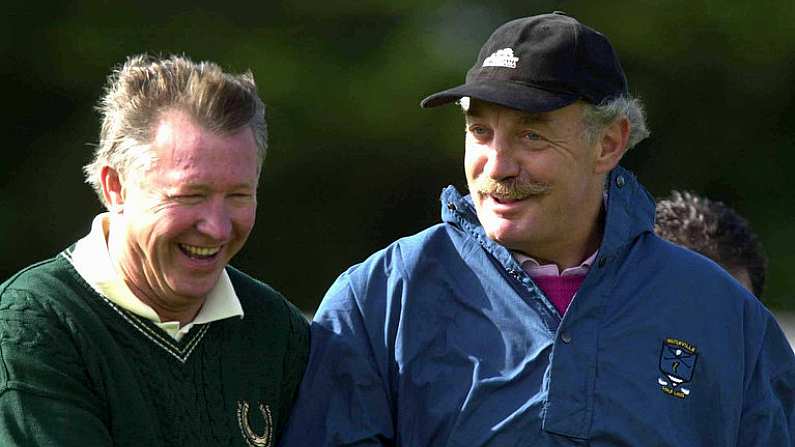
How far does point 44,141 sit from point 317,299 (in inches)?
90.4

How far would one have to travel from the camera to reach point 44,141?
10422 mm

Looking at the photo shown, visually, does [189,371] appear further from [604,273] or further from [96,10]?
[96,10]

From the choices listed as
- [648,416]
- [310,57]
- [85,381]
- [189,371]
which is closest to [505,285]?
[648,416]

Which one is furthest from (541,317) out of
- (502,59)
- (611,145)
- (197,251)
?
(197,251)

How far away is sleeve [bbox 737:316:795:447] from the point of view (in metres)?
3.37

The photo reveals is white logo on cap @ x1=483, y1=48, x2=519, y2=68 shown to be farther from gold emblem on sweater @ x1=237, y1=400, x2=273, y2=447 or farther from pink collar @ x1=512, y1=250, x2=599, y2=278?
gold emblem on sweater @ x1=237, y1=400, x2=273, y2=447

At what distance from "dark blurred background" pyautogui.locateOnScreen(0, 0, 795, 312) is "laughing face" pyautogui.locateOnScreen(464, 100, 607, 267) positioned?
246 inches

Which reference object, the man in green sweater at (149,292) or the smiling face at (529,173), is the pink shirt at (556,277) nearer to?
the smiling face at (529,173)

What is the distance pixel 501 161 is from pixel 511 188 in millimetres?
68

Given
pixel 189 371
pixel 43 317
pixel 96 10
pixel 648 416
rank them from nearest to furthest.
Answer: pixel 43 317
pixel 189 371
pixel 648 416
pixel 96 10

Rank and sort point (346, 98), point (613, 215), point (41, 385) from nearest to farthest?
point (41, 385)
point (613, 215)
point (346, 98)

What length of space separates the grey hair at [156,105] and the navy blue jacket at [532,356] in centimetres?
55

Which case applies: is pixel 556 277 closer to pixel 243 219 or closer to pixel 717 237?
pixel 243 219

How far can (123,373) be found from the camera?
9.60ft
